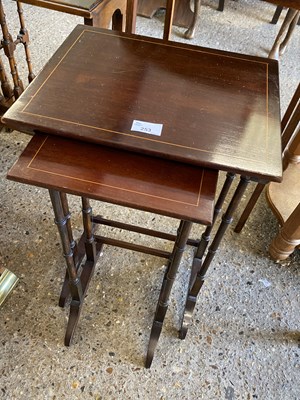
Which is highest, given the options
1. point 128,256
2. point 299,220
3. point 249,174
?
point 249,174

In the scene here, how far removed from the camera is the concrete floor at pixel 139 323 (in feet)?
3.60

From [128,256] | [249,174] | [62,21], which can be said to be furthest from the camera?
[62,21]

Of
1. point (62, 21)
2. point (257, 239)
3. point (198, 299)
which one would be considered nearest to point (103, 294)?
point (198, 299)

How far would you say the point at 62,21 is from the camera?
8.34 ft

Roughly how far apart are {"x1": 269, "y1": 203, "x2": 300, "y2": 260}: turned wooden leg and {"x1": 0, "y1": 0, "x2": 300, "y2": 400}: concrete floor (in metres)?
0.07

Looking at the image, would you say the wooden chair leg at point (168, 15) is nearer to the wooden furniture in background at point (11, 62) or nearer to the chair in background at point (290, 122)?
the chair in background at point (290, 122)

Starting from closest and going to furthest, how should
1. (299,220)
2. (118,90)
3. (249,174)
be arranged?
(249,174), (118,90), (299,220)

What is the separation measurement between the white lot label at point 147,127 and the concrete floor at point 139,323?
74cm

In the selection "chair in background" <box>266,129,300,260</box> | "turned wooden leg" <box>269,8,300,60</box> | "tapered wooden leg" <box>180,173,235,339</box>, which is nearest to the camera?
"tapered wooden leg" <box>180,173,235,339</box>

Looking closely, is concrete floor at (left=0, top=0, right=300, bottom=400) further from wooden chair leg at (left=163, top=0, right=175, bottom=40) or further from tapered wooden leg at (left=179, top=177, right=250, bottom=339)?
wooden chair leg at (left=163, top=0, right=175, bottom=40)

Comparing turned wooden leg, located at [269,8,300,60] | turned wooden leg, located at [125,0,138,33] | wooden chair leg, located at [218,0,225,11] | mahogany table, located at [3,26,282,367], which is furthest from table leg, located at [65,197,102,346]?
wooden chair leg, located at [218,0,225,11]

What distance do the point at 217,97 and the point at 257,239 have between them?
83 cm

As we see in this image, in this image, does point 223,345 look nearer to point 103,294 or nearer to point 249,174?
point 103,294

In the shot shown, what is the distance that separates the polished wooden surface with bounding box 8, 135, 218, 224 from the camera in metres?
0.64
